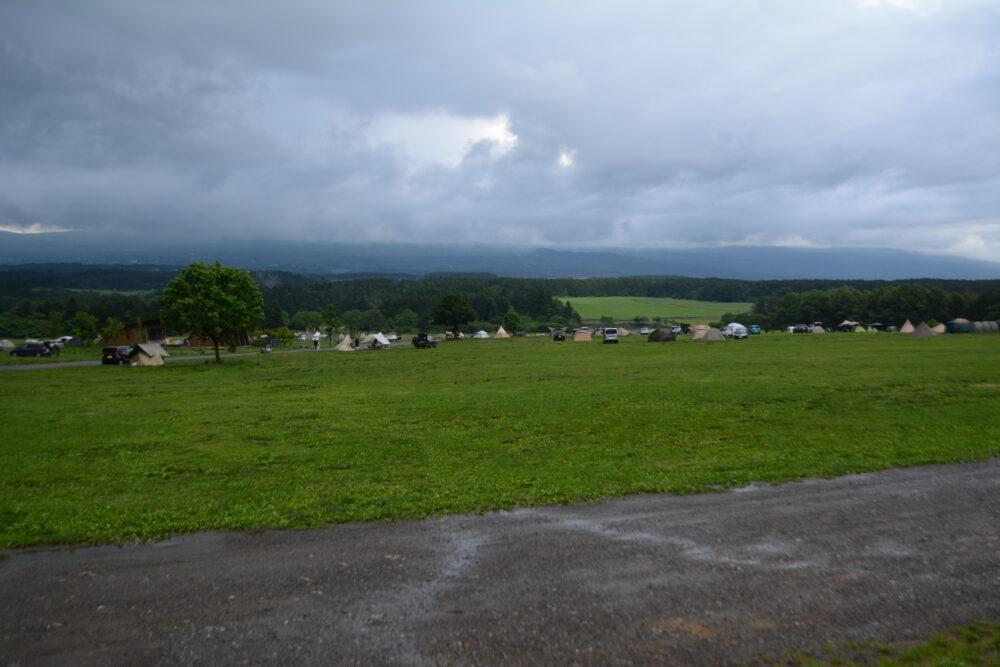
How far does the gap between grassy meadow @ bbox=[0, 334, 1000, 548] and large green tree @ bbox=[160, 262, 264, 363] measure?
1692 centimetres

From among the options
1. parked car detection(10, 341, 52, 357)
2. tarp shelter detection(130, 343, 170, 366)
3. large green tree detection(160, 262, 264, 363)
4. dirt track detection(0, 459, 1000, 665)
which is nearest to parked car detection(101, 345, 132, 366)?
tarp shelter detection(130, 343, 170, 366)

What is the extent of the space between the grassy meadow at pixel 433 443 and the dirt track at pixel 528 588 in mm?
1154

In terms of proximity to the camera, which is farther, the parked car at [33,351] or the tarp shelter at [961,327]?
A: the tarp shelter at [961,327]

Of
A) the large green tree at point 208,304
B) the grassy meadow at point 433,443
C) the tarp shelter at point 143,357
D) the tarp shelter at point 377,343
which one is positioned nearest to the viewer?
the grassy meadow at point 433,443

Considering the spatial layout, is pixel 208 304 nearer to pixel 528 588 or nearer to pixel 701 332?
pixel 528 588

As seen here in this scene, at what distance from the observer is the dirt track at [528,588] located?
211 inches

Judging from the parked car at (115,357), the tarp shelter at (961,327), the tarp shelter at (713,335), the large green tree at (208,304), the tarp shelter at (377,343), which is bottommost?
the tarp shelter at (377,343)

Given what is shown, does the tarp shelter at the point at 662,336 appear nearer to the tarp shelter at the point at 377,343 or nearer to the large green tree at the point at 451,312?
the tarp shelter at the point at 377,343

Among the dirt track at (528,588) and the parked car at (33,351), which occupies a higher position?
the dirt track at (528,588)

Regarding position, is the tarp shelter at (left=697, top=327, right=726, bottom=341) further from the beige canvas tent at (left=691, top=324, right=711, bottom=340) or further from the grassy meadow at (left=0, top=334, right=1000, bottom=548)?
the grassy meadow at (left=0, top=334, right=1000, bottom=548)

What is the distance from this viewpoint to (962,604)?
5914mm

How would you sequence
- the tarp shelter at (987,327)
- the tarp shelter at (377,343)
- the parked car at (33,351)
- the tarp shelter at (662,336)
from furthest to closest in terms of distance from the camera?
the tarp shelter at (377,343), the tarp shelter at (987,327), the tarp shelter at (662,336), the parked car at (33,351)

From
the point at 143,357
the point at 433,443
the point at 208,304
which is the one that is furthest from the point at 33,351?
Answer: the point at 433,443

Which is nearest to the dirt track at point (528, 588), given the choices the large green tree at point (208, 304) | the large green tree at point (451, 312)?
the large green tree at point (208, 304)
